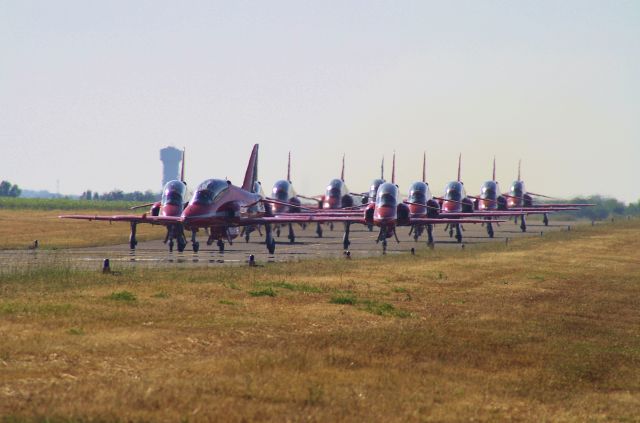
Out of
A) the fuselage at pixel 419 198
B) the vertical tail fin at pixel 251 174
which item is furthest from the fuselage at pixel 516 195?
the vertical tail fin at pixel 251 174

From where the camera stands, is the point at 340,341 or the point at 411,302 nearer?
the point at 340,341

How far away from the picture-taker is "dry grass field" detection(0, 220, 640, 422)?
14.5 meters

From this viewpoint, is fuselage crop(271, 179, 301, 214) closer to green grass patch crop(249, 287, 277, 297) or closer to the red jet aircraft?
the red jet aircraft

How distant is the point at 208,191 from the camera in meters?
50.4

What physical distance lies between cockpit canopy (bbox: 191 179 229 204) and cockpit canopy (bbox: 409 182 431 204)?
2442 cm

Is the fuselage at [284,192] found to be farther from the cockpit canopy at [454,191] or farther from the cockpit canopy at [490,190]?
the cockpit canopy at [490,190]

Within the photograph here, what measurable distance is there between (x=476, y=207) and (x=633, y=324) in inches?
2796

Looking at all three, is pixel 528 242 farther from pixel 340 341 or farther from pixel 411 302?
pixel 340 341

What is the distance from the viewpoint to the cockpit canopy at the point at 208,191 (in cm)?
4997

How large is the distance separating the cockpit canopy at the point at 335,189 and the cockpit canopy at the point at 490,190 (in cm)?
1806

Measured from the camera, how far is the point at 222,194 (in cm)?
5144

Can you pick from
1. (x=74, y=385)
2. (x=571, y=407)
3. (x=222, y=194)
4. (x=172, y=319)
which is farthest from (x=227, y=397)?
(x=222, y=194)

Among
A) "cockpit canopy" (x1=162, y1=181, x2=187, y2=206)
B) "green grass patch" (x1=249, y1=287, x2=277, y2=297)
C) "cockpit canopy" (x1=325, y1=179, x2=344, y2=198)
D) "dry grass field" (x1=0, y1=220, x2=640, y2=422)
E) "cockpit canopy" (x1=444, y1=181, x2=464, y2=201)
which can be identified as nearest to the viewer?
"dry grass field" (x1=0, y1=220, x2=640, y2=422)

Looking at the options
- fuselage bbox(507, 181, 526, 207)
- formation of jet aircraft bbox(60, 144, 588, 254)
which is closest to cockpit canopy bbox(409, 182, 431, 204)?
formation of jet aircraft bbox(60, 144, 588, 254)
